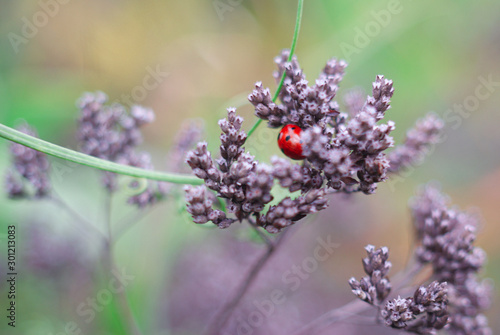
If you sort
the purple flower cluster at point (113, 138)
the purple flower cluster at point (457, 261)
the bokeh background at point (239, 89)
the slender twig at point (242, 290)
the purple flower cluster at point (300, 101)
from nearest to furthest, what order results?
the purple flower cluster at point (300, 101)
the slender twig at point (242, 290)
the purple flower cluster at point (457, 261)
the purple flower cluster at point (113, 138)
the bokeh background at point (239, 89)

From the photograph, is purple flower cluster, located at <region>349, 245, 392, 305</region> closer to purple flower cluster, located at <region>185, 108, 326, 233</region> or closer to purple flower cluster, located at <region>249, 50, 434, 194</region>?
purple flower cluster, located at <region>249, 50, 434, 194</region>

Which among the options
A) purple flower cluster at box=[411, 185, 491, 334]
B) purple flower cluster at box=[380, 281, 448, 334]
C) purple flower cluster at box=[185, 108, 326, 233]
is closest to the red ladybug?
purple flower cluster at box=[185, 108, 326, 233]

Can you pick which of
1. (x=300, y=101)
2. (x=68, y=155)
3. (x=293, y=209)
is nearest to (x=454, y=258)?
(x=293, y=209)

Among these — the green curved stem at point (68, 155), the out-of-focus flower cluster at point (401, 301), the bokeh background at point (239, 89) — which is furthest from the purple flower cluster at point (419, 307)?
the bokeh background at point (239, 89)

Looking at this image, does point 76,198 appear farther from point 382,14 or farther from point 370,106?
point 382,14

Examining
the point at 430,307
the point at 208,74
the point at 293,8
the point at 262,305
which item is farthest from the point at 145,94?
the point at 430,307

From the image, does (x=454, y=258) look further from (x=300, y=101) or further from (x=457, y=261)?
(x=300, y=101)

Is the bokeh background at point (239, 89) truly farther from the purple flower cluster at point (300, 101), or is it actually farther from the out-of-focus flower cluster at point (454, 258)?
the purple flower cluster at point (300, 101)
